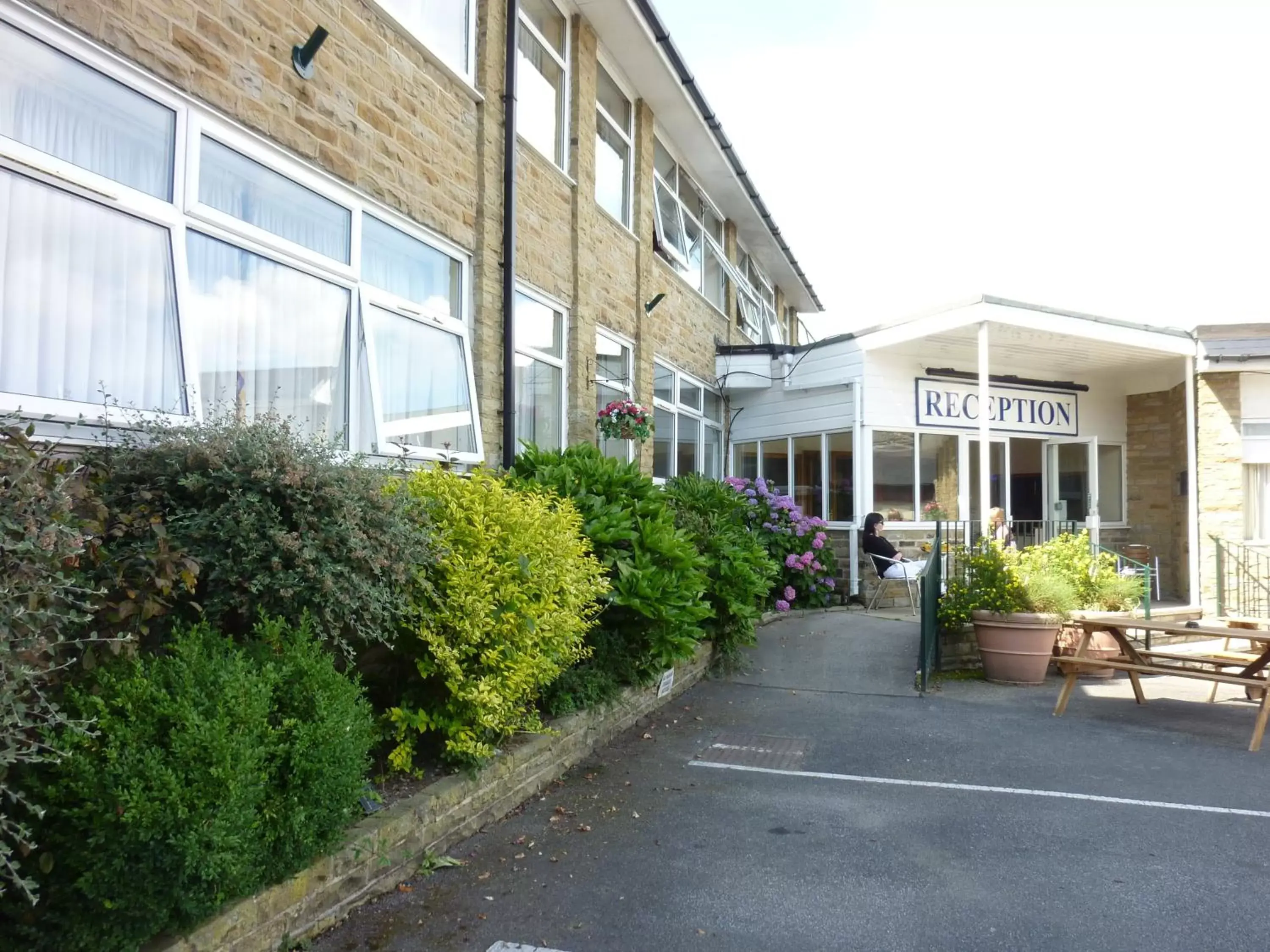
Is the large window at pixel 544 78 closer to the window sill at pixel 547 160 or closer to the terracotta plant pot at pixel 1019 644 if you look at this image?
the window sill at pixel 547 160

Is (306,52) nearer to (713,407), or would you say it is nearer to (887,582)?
(887,582)

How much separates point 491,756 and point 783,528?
8257mm

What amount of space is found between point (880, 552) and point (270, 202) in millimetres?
9281

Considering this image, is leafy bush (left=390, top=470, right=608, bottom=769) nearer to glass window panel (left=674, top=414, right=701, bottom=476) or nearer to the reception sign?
glass window panel (left=674, top=414, right=701, bottom=476)

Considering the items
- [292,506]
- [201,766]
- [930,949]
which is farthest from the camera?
[292,506]

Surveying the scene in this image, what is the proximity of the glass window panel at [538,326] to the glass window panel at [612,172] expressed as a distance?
5.96ft

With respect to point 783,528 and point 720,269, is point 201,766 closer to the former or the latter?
point 783,528

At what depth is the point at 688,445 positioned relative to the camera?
13.4 metres

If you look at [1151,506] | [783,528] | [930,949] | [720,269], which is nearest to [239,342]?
[930,949]

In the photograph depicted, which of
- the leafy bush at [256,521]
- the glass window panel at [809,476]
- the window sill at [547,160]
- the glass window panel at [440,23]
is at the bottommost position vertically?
the leafy bush at [256,521]

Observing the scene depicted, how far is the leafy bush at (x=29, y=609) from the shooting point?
244 cm

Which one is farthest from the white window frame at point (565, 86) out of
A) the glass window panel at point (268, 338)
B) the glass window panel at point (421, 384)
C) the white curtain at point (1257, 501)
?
the white curtain at point (1257, 501)

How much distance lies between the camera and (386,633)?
14.8ft

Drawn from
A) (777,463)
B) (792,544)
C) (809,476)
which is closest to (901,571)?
(792,544)
